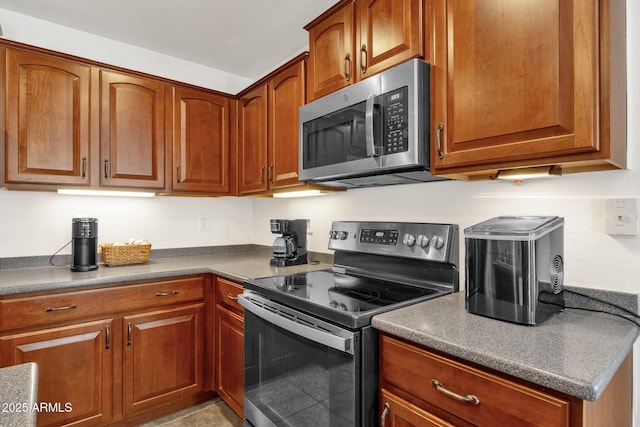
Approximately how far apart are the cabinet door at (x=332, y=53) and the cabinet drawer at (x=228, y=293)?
1.14 metres

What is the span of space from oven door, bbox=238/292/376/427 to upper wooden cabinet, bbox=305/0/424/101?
3.62 ft

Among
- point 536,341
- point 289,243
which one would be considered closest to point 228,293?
point 289,243

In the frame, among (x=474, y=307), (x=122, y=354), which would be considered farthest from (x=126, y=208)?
(x=474, y=307)

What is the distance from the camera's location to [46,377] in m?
1.71

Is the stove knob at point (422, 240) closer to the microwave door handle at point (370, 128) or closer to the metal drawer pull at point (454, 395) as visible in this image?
the microwave door handle at point (370, 128)

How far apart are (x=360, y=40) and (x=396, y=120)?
0.48 meters

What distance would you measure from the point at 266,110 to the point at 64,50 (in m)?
1.40

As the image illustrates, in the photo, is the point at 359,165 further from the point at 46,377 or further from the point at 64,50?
the point at 64,50

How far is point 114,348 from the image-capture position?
1.90m

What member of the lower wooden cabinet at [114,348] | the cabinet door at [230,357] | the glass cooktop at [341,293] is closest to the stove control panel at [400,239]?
the glass cooktop at [341,293]

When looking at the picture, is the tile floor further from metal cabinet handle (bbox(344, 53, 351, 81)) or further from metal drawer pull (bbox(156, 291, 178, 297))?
metal cabinet handle (bbox(344, 53, 351, 81))

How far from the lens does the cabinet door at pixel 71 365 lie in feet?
5.51

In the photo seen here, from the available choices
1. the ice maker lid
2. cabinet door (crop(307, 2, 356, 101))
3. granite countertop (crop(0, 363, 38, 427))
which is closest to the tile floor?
granite countertop (crop(0, 363, 38, 427))

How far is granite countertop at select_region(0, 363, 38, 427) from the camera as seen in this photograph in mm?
569
